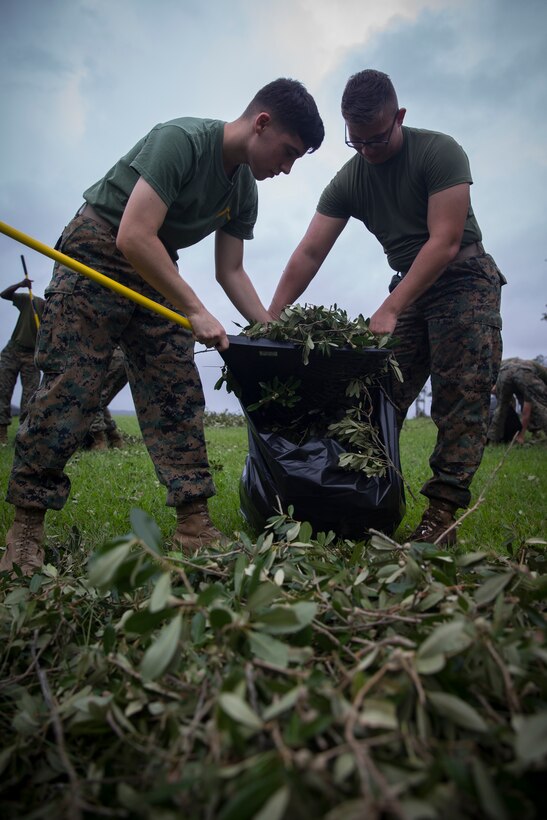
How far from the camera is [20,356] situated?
826cm

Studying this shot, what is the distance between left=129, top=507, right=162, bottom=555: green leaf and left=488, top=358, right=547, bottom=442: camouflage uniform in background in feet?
25.5

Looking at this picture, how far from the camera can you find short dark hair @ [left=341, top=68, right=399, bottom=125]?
8.27 ft

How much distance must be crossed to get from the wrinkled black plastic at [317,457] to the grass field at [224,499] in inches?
8.0

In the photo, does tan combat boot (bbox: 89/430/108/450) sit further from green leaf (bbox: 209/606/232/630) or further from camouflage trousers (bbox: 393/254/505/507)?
green leaf (bbox: 209/606/232/630)

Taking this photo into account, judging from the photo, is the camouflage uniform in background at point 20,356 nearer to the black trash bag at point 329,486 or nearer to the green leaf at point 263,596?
the black trash bag at point 329,486

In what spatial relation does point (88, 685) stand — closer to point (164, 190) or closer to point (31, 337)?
point (164, 190)

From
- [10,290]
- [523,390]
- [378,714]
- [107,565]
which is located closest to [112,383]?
[10,290]

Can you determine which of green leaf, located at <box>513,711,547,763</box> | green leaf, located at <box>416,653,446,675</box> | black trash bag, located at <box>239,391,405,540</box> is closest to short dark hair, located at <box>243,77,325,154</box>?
black trash bag, located at <box>239,391,405,540</box>

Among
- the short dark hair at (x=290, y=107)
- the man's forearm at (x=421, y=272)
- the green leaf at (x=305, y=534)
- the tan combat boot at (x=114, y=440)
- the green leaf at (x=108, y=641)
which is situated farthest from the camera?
the tan combat boot at (x=114, y=440)

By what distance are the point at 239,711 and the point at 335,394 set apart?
1.86 metres

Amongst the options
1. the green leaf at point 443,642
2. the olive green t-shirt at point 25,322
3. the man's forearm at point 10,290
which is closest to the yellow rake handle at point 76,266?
the green leaf at point 443,642

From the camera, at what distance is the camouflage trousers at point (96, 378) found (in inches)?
87.6

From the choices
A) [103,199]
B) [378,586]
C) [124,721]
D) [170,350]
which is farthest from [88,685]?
[103,199]

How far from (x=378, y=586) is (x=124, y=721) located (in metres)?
0.72
